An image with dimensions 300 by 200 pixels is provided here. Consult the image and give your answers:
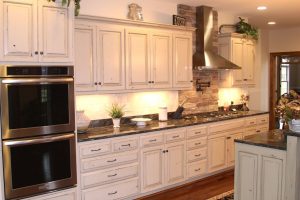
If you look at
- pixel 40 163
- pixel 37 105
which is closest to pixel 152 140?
pixel 40 163

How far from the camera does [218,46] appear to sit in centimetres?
625

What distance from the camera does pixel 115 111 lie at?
4621mm

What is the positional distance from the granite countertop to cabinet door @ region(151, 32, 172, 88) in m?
0.59

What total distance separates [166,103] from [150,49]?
1.09 m

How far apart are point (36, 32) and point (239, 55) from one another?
4.14m

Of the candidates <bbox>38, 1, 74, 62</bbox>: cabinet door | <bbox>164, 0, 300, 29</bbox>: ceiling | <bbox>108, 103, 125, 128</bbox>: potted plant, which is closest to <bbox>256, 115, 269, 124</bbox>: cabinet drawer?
<bbox>164, 0, 300, 29</bbox>: ceiling

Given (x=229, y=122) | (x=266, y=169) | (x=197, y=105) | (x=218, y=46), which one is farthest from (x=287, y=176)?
(x=218, y=46)

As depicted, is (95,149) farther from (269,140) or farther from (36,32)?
(269,140)

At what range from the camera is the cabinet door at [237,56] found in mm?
6206

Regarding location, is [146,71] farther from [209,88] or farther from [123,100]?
[209,88]

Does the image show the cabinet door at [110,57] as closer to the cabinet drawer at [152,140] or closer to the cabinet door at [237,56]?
the cabinet drawer at [152,140]

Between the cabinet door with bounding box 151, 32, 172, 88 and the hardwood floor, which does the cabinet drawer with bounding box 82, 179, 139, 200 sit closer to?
the hardwood floor

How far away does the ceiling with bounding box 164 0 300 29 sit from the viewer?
5.43m

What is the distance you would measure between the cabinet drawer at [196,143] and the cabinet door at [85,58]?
1727 millimetres
